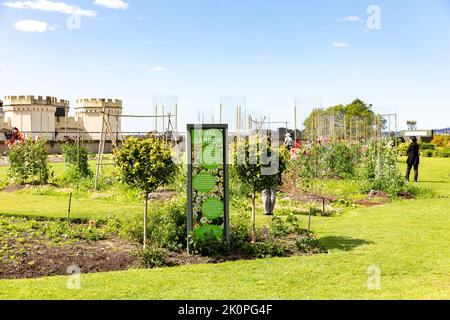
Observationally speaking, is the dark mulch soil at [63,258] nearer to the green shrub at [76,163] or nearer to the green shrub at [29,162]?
the green shrub at [29,162]

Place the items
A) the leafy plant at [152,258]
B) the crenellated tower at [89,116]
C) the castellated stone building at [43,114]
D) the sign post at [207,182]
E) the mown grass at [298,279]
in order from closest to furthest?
the mown grass at [298,279]
the leafy plant at [152,258]
the sign post at [207,182]
the crenellated tower at [89,116]
the castellated stone building at [43,114]

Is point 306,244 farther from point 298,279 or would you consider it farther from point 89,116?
point 89,116

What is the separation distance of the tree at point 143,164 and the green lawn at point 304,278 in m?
1.67

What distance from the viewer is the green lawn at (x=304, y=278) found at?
243 inches

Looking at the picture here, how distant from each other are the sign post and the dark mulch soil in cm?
109

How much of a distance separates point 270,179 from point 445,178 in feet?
46.1

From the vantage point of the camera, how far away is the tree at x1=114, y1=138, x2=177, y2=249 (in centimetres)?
845

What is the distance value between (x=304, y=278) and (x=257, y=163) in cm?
239

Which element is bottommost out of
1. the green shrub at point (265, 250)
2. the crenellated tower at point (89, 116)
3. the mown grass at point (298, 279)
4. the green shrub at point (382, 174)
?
the mown grass at point (298, 279)

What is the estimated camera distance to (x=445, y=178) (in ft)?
68.2

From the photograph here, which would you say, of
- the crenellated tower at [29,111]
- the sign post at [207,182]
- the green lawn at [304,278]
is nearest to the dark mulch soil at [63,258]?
the green lawn at [304,278]

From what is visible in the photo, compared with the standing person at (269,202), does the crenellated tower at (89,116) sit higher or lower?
higher
